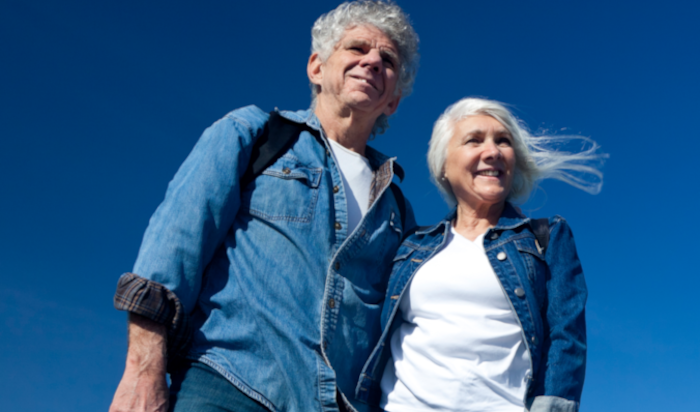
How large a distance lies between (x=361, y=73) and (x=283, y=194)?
147 centimetres

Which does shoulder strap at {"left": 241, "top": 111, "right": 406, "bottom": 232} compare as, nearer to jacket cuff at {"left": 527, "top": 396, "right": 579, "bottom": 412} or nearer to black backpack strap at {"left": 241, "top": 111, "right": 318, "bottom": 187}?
black backpack strap at {"left": 241, "top": 111, "right": 318, "bottom": 187}

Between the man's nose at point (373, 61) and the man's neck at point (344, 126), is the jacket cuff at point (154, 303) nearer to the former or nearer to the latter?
the man's neck at point (344, 126)

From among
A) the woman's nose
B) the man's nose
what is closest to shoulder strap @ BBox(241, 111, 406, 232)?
the man's nose

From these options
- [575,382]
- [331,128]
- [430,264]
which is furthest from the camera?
[331,128]

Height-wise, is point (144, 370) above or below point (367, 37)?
below

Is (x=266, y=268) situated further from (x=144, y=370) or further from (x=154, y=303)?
(x=144, y=370)

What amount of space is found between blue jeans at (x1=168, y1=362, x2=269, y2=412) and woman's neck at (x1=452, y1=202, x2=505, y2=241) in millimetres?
2141

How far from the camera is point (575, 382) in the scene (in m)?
3.48

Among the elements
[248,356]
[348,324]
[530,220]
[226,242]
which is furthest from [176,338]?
[530,220]

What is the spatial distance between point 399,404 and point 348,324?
633 millimetres

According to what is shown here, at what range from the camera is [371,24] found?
486cm

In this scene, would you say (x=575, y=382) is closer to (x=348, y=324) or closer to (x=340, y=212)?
(x=348, y=324)

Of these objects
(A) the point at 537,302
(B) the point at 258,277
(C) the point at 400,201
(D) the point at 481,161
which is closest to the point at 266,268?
(B) the point at 258,277

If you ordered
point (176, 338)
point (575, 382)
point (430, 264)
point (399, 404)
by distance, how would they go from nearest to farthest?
point (176, 338), point (575, 382), point (399, 404), point (430, 264)
